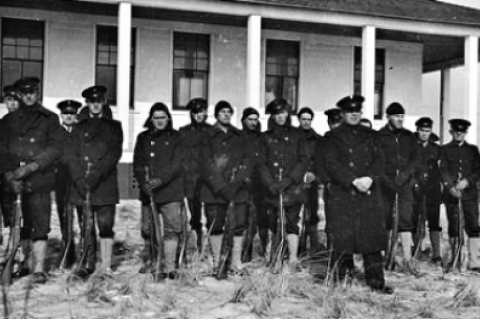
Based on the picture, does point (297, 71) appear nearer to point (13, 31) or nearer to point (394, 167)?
point (13, 31)

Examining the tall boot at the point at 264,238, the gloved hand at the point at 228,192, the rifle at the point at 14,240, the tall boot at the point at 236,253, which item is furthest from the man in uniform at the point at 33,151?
the tall boot at the point at 264,238

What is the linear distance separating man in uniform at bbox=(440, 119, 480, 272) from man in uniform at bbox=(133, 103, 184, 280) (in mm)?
3192

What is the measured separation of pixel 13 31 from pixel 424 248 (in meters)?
9.61

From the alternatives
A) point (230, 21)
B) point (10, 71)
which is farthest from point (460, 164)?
point (10, 71)

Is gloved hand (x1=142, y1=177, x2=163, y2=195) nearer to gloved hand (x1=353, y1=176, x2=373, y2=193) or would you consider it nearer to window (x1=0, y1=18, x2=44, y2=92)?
gloved hand (x1=353, y1=176, x2=373, y2=193)

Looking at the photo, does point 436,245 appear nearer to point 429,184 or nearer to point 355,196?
point 429,184

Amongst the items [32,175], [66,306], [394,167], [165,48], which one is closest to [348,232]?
[394,167]

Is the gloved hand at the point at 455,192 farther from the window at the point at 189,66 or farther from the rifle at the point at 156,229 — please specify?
the window at the point at 189,66

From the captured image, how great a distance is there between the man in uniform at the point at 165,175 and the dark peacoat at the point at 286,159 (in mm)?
1120

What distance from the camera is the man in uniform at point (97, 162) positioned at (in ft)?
19.7

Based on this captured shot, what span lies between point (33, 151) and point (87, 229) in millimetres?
947

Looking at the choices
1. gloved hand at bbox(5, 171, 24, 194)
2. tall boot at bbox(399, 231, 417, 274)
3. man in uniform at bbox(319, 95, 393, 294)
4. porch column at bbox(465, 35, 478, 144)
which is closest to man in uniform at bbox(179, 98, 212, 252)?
man in uniform at bbox(319, 95, 393, 294)

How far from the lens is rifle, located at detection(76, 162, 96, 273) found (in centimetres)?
602

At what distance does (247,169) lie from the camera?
657cm
